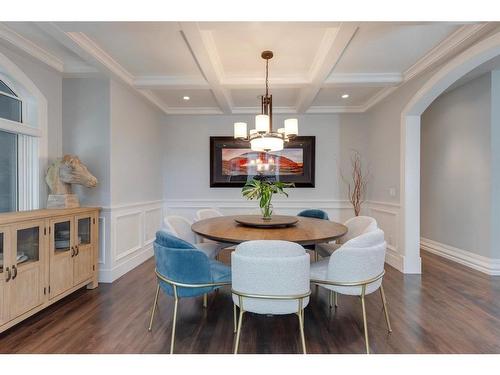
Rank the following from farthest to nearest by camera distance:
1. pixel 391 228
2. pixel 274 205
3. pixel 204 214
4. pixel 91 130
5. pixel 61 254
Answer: pixel 274 205 → pixel 391 228 → pixel 204 214 → pixel 91 130 → pixel 61 254

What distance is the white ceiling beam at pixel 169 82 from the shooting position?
3346 mm

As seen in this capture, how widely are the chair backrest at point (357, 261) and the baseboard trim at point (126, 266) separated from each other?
2629 millimetres

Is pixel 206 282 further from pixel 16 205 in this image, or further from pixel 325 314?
pixel 16 205

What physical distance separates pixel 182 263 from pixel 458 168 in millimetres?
4293

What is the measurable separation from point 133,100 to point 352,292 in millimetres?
3638

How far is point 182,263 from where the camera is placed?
1.84 m

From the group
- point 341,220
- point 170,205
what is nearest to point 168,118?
point 170,205

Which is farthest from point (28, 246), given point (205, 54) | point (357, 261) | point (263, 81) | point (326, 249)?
point (263, 81)

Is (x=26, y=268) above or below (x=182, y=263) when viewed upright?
below

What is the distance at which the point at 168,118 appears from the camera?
4895mm

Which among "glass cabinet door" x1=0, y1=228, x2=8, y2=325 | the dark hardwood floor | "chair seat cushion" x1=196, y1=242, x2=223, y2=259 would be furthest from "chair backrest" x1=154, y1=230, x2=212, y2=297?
"glass cabinet door" x1=0, y1=228, x2=8, y2=325

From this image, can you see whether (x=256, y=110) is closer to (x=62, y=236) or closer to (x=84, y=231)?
(x=84, y=231)

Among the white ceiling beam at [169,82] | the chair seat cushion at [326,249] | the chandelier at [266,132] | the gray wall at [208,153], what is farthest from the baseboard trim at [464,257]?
the white ceiling beam at [169,82]
